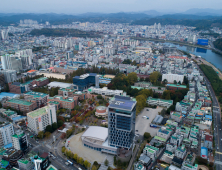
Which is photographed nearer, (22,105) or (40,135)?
(40,135)

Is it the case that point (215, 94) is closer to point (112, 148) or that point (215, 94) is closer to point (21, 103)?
point (112, 148)

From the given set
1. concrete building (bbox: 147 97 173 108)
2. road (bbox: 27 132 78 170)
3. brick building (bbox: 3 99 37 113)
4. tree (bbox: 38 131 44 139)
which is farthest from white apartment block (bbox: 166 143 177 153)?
brick building (bbox: 3 99 37 113)

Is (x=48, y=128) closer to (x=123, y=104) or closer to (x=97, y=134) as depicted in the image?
(x=97, y=134)

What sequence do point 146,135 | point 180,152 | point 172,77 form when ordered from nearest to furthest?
point 180,152, point 146,135, point 172,77

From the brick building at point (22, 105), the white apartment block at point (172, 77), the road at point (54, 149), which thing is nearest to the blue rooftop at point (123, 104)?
the road at point (54, 149)

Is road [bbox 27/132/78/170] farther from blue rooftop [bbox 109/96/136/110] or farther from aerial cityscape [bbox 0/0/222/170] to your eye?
blue rooftop [bbox 109/96/136/110]

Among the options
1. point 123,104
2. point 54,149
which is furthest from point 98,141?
point 123,104

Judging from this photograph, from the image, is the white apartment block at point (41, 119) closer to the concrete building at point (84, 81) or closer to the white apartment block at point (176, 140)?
the concrete building at point (84, 81)
